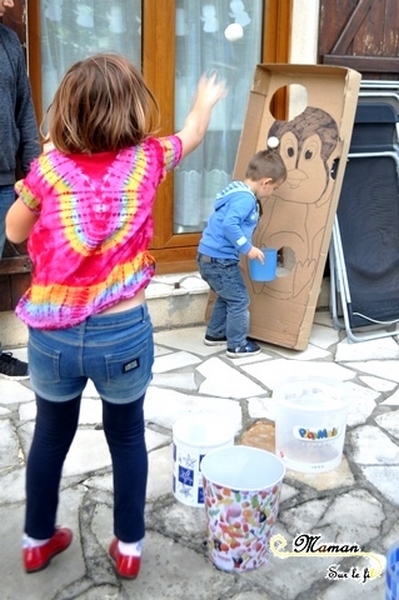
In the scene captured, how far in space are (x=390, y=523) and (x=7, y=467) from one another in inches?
57.6

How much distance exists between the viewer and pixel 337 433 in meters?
3.01

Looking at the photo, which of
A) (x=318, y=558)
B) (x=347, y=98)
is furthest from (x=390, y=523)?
(x=347, y=98)

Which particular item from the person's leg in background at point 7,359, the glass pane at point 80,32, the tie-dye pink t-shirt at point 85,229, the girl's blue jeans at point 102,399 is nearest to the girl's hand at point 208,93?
the tie-dye pink t-shirt at point 85,229

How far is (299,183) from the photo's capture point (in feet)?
14.9

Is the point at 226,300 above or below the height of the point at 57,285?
below

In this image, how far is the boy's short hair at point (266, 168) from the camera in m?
4.30

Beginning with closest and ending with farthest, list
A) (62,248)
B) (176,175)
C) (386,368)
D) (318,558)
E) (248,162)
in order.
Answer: (62,248), (318,558), (386,368), (248,162), (176,175)

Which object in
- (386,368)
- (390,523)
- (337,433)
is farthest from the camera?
(386,368)

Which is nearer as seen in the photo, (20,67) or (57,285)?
(57,285)

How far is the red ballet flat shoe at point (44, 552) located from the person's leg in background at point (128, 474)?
0.68 feet

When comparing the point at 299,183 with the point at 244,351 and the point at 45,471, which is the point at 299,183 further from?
the point at 45,471

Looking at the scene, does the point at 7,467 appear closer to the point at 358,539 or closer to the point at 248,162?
the point at 358,539

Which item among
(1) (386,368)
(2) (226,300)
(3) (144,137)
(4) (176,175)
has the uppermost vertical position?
(3) (144,137)

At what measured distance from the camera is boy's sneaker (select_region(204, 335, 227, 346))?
4.55 metres
